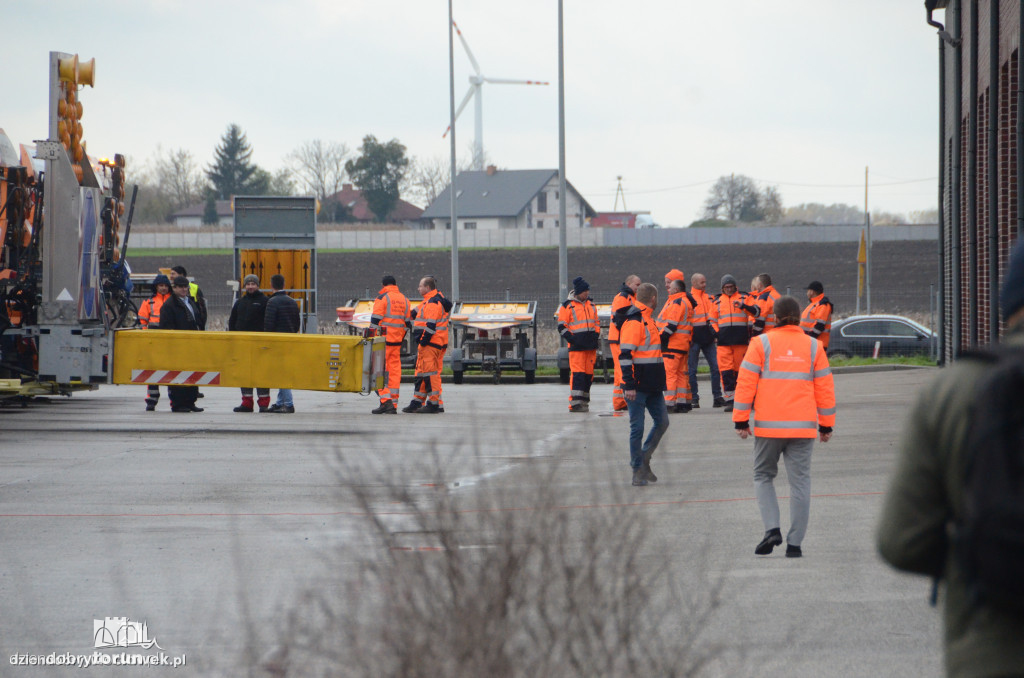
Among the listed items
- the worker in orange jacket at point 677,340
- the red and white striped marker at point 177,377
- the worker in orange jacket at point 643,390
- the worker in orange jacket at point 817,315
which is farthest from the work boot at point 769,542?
the worker in orange jacket at point 817,315

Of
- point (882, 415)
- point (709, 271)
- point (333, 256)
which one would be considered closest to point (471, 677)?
point (882, 415)

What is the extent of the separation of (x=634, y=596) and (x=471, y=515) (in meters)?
2.68

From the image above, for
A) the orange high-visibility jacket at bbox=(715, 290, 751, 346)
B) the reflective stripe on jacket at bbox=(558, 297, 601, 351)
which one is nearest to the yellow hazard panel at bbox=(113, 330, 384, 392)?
the reflective stripe on jacket at bbox=(558, 297, 601, 351)

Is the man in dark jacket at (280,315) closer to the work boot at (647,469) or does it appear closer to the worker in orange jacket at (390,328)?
the worker in orange jacket at (390,328)

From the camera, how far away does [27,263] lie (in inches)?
602

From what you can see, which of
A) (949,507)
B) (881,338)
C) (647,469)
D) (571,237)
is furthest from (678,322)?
(571,237)

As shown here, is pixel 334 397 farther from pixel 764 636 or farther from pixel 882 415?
pixel 764 636

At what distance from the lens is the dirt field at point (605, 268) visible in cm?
5812

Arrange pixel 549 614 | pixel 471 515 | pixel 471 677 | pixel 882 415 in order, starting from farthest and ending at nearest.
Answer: pixel 882 415 < pixel 471 515 < pixel 549 614 < pixel 471 677

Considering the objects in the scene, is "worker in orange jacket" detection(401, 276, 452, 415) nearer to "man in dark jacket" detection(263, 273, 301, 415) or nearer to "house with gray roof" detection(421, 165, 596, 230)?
"man in dark jacket" detection(263, 273, 301, 415)

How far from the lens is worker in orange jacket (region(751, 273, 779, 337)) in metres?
16.6

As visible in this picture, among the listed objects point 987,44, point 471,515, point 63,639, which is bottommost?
point 63,639

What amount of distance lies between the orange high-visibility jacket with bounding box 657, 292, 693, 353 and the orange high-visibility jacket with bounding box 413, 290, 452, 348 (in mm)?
3209

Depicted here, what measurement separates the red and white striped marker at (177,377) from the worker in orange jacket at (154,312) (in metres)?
2.02
